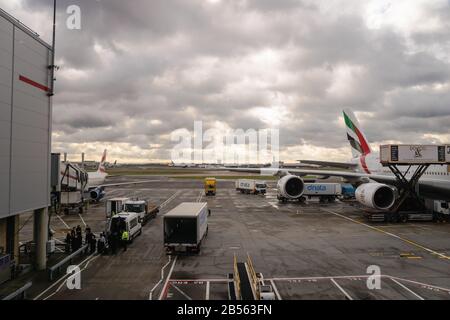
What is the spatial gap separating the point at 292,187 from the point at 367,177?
324 inches

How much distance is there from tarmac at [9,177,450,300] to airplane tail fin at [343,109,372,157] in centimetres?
1475

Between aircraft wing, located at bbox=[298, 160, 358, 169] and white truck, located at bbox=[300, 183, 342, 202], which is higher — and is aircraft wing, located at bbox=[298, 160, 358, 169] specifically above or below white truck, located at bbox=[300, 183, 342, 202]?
above

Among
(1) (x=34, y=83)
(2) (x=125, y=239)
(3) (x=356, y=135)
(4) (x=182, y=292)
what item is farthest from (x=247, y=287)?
(3) (x=356, y=135)

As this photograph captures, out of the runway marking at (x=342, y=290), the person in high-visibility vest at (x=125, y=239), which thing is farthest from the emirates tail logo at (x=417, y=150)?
the person in high-visibility vest at (x=125, y=239)

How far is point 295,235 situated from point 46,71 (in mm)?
19178

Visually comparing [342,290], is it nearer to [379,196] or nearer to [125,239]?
[125,239]

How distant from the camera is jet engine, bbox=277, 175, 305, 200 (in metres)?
37.3

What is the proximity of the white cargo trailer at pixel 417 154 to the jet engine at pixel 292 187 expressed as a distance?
11683 mm

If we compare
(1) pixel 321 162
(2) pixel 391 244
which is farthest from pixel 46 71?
(1) pixel 321 162

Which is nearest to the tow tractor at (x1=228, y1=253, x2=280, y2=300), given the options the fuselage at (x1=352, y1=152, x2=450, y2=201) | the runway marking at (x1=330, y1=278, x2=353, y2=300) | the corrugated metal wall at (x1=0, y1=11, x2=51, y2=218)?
the runway marking at (x1=330, y1=278, x2=353, y2=300)

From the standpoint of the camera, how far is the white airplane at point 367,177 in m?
28.9

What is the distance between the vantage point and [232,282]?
14.1 m

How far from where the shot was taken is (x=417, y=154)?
2731cm

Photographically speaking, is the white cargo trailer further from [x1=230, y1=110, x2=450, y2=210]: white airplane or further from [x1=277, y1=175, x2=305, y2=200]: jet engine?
[x1=277, y1=175, x2=305, y2=200]: jet engine
